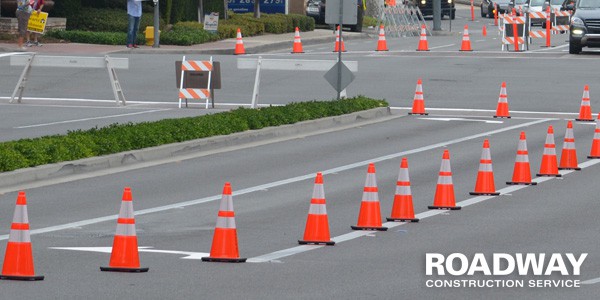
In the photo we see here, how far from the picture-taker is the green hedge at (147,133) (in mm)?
17953

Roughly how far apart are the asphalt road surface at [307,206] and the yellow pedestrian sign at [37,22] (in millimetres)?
9083

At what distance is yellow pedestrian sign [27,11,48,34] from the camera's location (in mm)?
39938

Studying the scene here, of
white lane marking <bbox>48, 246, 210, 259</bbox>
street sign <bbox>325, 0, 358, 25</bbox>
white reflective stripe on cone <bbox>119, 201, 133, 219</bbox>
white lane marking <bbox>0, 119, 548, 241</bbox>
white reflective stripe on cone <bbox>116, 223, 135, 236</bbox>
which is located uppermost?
street sign <bbox>325, 0, 358, 25</bbox>

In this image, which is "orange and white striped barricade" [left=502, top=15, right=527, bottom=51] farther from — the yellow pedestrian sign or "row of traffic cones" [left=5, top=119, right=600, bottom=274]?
"row of traffic cones" [left=5, top=119, right=600, bottom=274]

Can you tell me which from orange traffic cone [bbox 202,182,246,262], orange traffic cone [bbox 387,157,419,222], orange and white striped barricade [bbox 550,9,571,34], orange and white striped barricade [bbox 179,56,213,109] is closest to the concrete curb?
orange and white striped barricade [bbox 179,56,213,109]

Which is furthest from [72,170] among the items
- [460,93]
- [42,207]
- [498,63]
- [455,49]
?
[455,49]

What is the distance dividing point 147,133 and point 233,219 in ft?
29.6

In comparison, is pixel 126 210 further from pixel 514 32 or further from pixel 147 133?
pixel 514 32

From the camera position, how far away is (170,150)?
20.5m

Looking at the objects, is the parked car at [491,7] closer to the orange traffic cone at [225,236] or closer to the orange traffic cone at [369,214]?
the orange traffic cone at [369,214]

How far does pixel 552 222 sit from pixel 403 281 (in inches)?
154

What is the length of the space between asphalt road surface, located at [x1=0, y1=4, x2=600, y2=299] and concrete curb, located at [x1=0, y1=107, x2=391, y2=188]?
270mm

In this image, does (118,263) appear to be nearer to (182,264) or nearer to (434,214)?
(182,264)

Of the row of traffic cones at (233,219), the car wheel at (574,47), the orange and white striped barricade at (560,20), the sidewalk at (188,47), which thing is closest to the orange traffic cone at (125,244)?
the row of traffic cones at (233,219)
